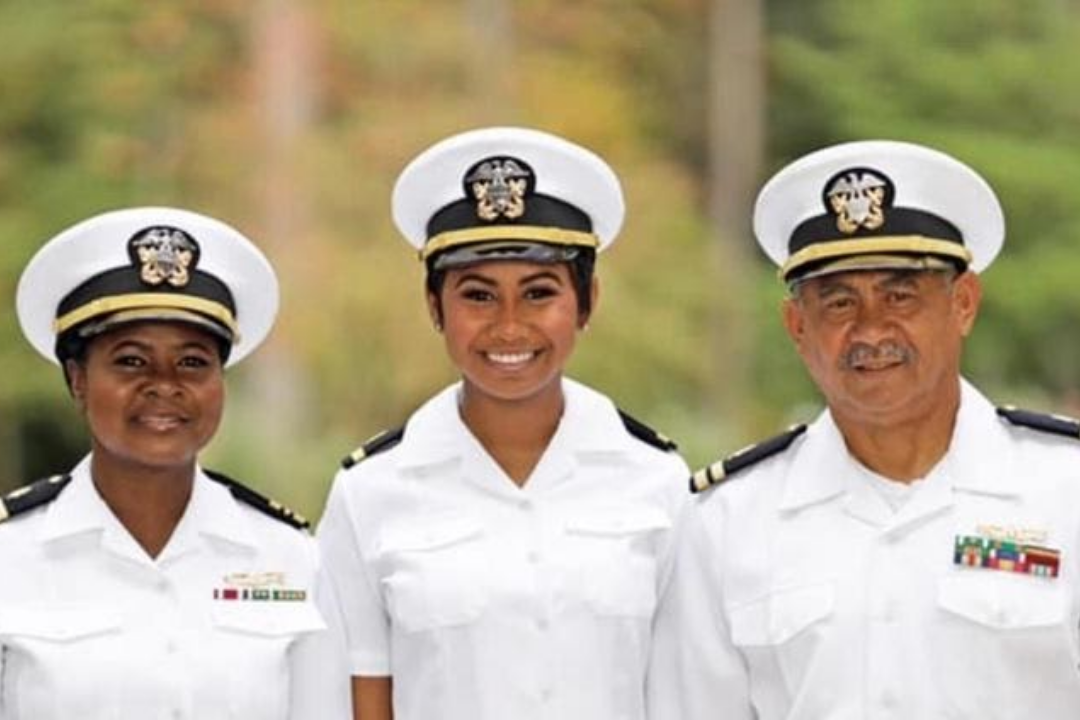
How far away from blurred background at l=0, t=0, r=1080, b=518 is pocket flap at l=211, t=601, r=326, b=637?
13.3 metres

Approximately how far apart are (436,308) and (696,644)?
79cm

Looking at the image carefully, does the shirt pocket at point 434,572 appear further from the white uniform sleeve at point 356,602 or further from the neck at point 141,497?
the neck at point 141,497

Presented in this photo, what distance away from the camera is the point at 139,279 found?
181 inches

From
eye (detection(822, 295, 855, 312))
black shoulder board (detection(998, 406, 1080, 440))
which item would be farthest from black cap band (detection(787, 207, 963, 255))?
black shoulder board (detection(998, 406, 1080, 440))

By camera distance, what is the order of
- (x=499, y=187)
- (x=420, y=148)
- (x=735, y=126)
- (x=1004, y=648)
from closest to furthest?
(x=1004, y=648) → (x=499, y=187) → (x=420, y=148) → (x=735, y=126)

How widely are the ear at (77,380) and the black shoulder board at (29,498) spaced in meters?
0.16

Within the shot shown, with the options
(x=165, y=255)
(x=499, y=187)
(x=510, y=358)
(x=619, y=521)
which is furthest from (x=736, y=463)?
(x=165, y=255)

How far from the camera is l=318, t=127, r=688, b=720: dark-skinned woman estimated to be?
15.6 ft

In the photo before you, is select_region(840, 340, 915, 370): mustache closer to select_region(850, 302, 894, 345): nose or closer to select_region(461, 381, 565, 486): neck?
select_region(850, 302, 894, 345): nose

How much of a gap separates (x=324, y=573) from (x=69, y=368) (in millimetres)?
604

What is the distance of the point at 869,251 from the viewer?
14.9 feet

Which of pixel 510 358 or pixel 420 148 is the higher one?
pixel 420 148

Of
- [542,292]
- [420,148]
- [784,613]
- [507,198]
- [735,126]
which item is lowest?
[784,613]

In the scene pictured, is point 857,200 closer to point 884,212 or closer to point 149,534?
point 884,212
